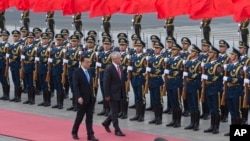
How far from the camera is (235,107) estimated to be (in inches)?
669

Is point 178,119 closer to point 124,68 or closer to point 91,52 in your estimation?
point 124,68

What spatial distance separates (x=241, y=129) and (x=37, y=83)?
12.5 m

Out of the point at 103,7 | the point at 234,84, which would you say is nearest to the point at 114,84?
the point at 234,84

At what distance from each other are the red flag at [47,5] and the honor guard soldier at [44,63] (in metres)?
2.23

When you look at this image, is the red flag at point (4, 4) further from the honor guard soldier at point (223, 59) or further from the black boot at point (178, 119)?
the honor guard soldier at point (223, 59)

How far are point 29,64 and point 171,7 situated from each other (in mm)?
3796

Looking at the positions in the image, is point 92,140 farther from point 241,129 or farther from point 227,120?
point 241,129

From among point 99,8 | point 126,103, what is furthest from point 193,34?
point 126,103

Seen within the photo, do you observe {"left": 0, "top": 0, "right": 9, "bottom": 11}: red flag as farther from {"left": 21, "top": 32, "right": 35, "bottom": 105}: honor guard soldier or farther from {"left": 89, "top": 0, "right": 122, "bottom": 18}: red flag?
{"left": 89, "top": 0, "right": 122, "bottom": 18}: red flag

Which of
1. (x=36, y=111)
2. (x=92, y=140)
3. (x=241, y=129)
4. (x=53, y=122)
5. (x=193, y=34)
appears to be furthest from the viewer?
(x=193, y=34)

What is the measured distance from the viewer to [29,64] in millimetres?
20781

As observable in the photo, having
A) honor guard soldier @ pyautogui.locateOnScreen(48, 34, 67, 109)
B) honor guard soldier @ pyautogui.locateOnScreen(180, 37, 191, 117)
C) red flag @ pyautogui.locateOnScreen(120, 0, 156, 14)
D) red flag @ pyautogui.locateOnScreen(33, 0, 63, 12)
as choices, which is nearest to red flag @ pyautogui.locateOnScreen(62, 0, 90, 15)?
red flag @ pyautogui.locateOnScreen(33, 0, 63, 12)

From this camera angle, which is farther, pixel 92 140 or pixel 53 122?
→ pixel 53 122

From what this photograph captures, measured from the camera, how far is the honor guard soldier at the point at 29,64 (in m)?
20.7
